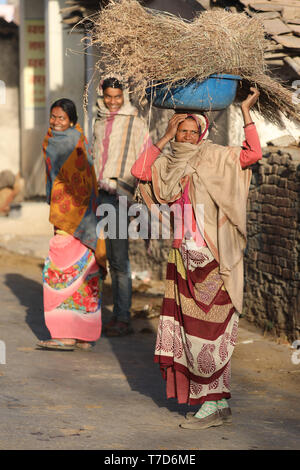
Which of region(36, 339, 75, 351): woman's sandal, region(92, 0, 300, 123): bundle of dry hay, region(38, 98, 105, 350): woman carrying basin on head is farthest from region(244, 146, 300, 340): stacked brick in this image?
region(92, 0, 300, 123): bundle of dry hay

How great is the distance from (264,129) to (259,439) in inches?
186

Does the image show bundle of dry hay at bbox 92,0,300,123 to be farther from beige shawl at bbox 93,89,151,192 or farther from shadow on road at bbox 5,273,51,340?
shadow on road at bbox 5,273,51,340

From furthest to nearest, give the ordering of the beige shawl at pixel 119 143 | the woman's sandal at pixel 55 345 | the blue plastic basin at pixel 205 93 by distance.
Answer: the beige shawl at pixel 119 143 → the woman's sandal at pixel 55 345 → the blue plastic basin at pixel 205 93

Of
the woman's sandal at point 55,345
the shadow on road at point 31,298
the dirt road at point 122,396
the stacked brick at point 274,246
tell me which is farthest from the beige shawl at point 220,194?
the shadow on road at point 31,298

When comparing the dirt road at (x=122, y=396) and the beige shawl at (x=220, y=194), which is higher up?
the beige shawl at (x=220, y=194)

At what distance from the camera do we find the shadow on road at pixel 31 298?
27.3ft

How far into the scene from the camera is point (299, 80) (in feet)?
28.6

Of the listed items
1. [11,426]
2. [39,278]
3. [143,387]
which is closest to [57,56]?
[39,278]

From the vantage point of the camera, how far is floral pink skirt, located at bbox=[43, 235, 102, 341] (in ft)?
24.7

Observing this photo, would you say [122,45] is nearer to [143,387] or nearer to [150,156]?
[150,156]

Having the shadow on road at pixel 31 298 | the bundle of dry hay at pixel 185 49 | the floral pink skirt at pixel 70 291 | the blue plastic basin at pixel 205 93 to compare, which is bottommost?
the shadow on road at pixel 31 298

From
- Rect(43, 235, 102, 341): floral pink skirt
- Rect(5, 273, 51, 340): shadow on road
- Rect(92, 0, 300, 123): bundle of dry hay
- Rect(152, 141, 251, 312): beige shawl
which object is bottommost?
Rect(5, 273, 51, 340): shadow on road

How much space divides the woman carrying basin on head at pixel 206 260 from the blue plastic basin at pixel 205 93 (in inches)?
4.0

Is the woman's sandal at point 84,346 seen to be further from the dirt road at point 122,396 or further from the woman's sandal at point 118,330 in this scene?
the woman's sandal at point 118,330
